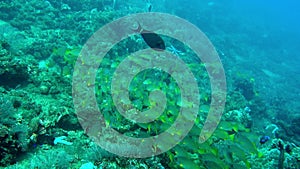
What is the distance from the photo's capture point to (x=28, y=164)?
4.40 meters

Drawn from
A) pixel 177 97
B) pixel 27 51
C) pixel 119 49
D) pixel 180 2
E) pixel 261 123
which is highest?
pixel 180 2

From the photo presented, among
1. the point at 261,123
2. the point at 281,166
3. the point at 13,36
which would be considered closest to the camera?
the point at 281,166

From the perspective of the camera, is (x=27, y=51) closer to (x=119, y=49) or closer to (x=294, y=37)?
(x=119, y=49)

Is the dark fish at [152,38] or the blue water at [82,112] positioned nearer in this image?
the blue water at [82,112]

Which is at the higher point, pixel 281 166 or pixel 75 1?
pixel 75 1

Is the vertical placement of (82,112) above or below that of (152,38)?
below

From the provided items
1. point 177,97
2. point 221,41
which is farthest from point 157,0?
point 177,97

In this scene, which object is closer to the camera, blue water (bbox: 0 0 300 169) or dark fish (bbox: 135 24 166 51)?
blue water (bbox: 0 0 300 169)

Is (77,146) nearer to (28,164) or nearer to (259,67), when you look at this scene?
(28,164)

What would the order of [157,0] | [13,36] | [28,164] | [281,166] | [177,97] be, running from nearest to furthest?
[28,164], [281,166], [177,97], [13,36], [157,0]

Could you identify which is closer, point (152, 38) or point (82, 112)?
point (82, 112)

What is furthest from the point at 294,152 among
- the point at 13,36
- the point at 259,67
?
the point at 259,67

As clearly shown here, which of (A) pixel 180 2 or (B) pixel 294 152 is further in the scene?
(A) pixel 180 2

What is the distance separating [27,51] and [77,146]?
223 inches
